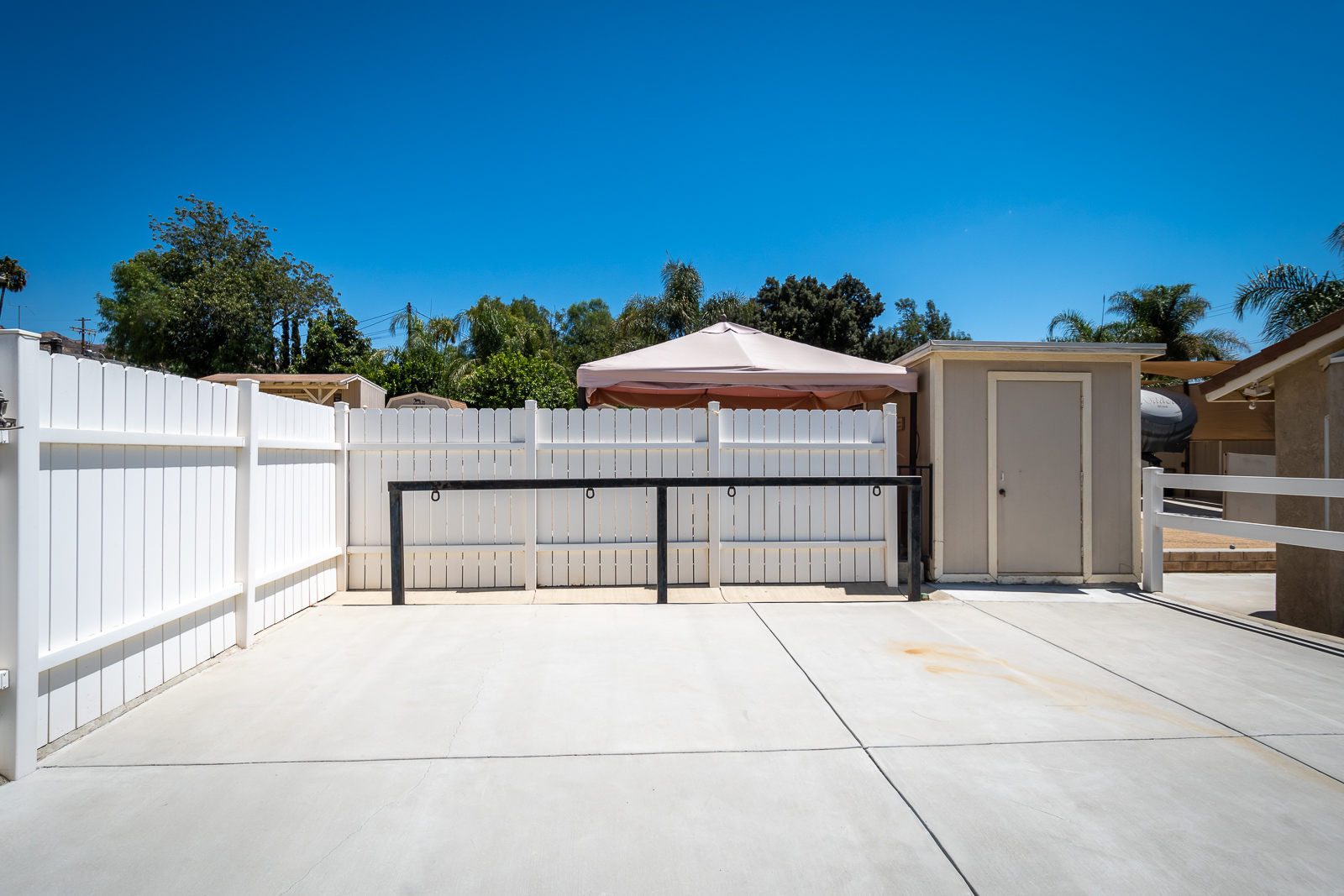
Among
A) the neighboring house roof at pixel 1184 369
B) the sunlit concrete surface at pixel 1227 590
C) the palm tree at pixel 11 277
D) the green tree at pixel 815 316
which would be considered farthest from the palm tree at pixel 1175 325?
the palm tree at pixel 11 277

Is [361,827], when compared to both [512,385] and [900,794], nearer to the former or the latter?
[900,794]

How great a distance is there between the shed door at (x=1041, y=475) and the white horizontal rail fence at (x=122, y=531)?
6389 millimetres

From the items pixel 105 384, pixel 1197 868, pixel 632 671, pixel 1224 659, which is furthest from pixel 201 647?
pixel 1224 659

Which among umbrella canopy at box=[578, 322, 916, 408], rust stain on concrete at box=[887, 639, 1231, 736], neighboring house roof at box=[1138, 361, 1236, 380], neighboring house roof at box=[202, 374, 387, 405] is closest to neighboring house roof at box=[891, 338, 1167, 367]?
umbrella canopy at box=[578, 322, 916, 408]

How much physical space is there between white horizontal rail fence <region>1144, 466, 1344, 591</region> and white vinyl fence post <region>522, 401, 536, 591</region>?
18.1 ft

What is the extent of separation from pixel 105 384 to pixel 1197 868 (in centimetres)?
476

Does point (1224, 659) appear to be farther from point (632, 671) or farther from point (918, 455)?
point (632, 671)

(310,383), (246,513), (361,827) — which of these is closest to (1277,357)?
(361,827)

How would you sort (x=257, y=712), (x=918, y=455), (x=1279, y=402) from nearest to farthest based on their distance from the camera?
(x=257, y=712) < (x=1279, y=402) < (x=918, y=455)

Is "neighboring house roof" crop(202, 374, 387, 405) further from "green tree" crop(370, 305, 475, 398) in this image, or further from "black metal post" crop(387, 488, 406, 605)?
"black metal post" crop(387, 488, 406, 605)

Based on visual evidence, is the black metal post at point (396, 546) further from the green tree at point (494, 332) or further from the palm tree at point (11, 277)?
the palm tree at point (11, 277)

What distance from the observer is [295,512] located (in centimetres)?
518

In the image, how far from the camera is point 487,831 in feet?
7.80

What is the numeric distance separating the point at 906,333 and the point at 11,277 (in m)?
58.3
